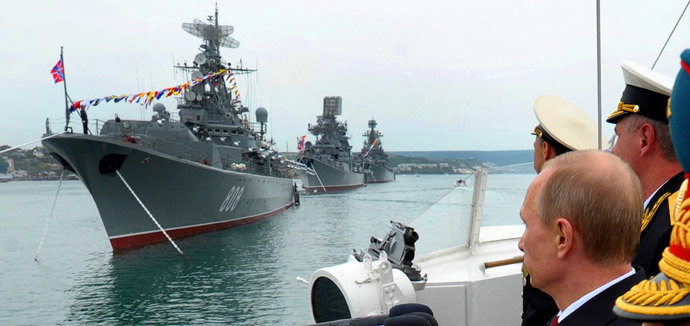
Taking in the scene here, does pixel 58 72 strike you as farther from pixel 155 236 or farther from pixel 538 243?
pixel 538 243

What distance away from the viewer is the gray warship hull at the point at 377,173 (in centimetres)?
9300

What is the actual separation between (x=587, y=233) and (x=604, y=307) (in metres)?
0.19

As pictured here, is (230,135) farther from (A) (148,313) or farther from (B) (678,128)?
(B) (678,128)

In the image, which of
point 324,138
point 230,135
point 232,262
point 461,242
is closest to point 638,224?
point 461,242

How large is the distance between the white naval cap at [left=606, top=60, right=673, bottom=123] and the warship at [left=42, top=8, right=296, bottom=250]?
18162 mm

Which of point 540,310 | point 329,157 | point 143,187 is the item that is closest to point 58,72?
point 143,187

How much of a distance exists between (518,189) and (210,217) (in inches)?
881

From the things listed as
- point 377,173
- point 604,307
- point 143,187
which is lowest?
point 377,173

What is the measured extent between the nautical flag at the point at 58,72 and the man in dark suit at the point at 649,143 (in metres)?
18.7

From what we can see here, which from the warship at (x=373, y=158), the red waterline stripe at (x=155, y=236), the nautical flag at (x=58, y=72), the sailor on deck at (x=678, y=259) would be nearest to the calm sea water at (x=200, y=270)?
the red waterline stripe at (x=155, y=236)

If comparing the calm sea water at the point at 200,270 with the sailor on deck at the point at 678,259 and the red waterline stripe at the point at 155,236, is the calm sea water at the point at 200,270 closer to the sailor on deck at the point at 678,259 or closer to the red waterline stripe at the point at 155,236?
the red waterline stripe at the point at 155,236

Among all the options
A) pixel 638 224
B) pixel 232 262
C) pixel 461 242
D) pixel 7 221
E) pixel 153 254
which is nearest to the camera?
pixel 638 224

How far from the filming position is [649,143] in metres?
1.79

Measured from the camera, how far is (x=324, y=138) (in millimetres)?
73812
